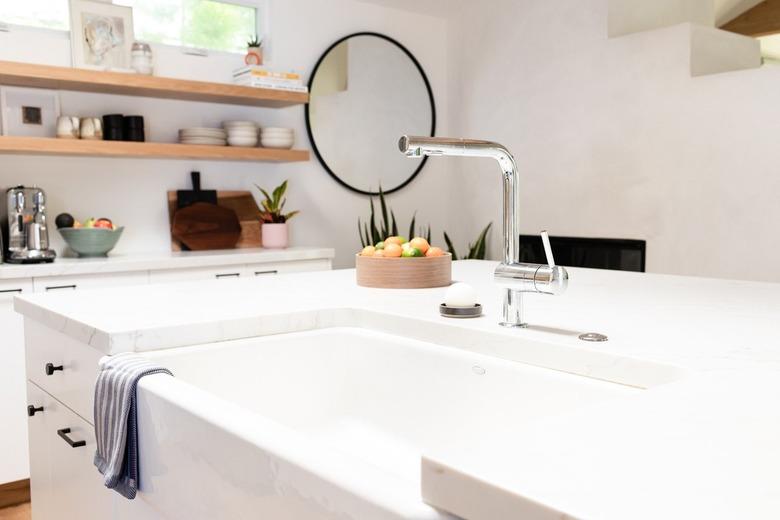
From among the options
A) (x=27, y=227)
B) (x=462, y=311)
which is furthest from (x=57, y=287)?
(x=462, y=311)

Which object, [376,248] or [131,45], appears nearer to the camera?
[376,248]

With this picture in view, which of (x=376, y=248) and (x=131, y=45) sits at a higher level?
(x=131, y=45)

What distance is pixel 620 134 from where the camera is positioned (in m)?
4.03

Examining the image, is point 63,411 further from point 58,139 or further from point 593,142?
point 593,142

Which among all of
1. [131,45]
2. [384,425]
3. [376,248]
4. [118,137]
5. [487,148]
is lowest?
[384,425]

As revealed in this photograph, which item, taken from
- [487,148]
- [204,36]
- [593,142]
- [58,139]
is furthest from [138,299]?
[593,142]

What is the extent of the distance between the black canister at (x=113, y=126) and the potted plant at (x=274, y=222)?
79 cm

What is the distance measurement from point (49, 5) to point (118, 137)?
2.43ft

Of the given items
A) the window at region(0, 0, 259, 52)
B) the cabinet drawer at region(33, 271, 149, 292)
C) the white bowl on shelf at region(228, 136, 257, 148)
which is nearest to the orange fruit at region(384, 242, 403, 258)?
the cabinet drawer at region(33, 271, 149, 292)

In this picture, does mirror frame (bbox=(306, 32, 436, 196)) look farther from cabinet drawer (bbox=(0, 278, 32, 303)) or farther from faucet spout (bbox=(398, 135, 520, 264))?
faucet spout (bbox=(398, 135, 520, 264))

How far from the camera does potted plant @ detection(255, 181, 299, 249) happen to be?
160 inches

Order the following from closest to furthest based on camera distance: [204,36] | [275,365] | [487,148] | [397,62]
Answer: [487,148]
[275,365]
[204,36]
[397,62]

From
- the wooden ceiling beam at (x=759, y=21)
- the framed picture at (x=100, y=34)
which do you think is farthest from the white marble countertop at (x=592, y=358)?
the wooden ceiling beam at (x=759, y=21)

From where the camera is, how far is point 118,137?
11.7ft
